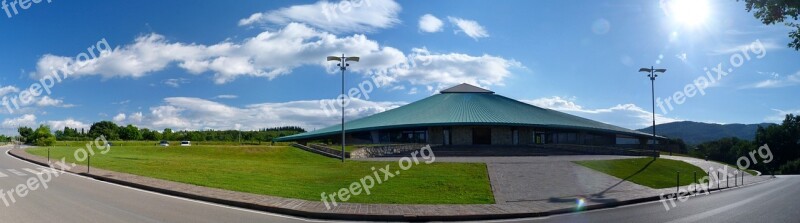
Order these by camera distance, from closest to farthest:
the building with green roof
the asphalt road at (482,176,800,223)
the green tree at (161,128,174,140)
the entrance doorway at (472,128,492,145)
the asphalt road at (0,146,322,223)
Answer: the asphalt road at (0,146,322,223)
the asphalt road at (482,176,800,223)
the building with green roof
the entrance doorway at (472,128,492,145)
the green tree at (161,128,174,140)

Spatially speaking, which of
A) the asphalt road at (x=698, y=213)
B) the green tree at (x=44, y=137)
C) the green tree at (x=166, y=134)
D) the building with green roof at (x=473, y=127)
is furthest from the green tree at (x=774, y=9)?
the green tree at (x=166, y=134)

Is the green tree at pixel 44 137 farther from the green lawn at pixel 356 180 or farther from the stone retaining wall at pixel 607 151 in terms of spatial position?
the stone retaining wall at pixel 607 151

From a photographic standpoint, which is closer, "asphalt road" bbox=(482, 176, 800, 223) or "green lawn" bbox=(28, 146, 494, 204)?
"asphalt road" bbox=(482, 176, 800, 223)

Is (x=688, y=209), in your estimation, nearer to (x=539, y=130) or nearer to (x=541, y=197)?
(x=541, y=197)

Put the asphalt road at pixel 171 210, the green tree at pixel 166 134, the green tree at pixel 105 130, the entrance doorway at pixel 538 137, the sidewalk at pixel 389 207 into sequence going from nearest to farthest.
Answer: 1. the asphalt road at pixel 171 210
2. the sidewalk at pixel 389 207
3. the entrance doorway at pixel 538 137
4. the green tree at pixel 166 134
5. the green tree at pixel 105 130

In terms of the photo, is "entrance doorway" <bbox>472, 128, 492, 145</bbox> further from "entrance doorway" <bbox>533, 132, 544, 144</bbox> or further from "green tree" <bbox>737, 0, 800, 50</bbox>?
"green tree" <bbox>737, 0, 800, 50</bbox>

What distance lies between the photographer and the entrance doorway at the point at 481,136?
63.2 m

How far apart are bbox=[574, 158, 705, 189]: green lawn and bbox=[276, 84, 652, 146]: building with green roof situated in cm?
2594

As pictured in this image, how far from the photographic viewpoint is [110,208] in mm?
12836

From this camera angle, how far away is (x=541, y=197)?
17688 millimetres

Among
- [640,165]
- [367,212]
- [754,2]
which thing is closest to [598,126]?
[640,165]

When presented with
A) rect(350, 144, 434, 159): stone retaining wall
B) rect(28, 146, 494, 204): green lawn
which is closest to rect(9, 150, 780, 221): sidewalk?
rect(28, 146, 494, 204): green lawn

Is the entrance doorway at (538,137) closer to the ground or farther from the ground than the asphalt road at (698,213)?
farther from the ground

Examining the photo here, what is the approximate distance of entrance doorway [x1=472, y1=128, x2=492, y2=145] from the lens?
63.2 metres
